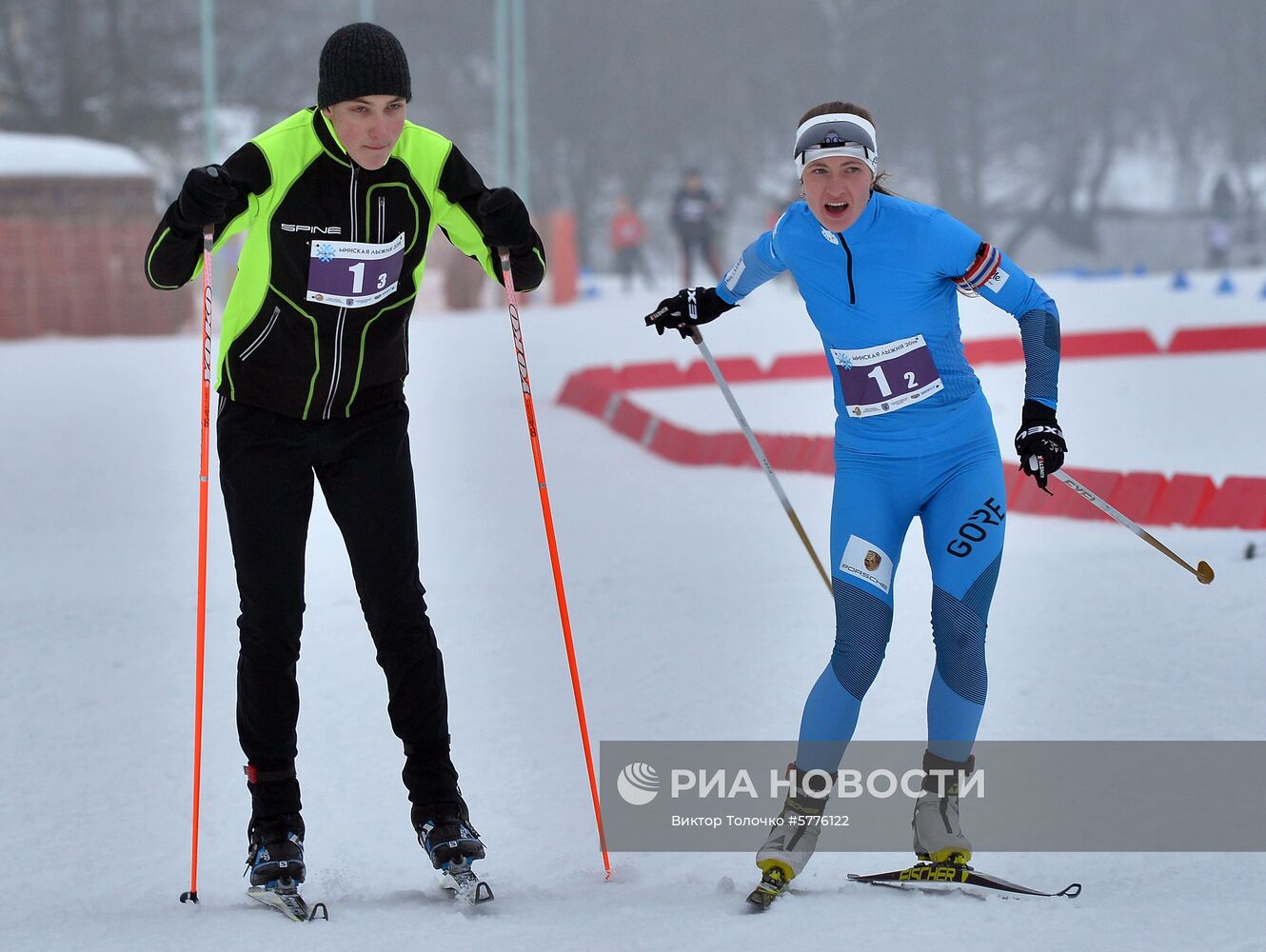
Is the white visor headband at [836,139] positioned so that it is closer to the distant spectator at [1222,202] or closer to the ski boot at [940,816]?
the ski boot at [940,816]

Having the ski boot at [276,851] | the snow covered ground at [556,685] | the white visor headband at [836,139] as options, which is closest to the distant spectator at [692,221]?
the snow covered ground at [556,685]

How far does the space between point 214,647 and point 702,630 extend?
1751 millimetres

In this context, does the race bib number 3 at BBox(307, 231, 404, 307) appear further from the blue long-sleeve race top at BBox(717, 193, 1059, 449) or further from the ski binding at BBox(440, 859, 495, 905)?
the ski binding at BBox(440, 859, 495, 905)

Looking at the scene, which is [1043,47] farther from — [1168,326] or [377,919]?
[377,919]

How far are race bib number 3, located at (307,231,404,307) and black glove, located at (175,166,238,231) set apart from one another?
0.73 feet

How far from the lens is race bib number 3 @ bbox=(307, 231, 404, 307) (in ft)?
12.4

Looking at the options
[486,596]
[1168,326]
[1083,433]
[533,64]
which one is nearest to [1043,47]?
[533,64]

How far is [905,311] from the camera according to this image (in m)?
4.03

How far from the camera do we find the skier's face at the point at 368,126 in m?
3.71

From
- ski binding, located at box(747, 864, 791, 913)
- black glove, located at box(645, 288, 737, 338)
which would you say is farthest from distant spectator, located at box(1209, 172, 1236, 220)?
ski binding, located at box(747, 864, 791, 913)

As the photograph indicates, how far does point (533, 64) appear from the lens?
46.1 meters

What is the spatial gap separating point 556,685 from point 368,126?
8.23 feet

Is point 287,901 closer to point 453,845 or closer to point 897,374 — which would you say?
point 453,845

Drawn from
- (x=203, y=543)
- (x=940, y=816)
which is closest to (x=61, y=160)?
(x=203, y=543)
